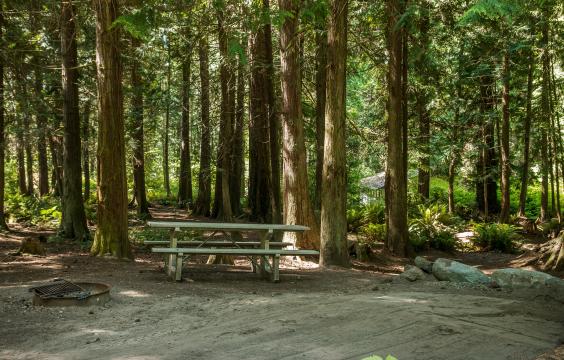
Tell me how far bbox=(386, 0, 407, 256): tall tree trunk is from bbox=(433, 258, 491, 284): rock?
4.82m

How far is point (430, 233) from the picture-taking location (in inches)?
668

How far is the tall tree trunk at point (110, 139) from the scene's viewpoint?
9.76 meters

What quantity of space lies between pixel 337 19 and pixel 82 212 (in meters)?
8.18

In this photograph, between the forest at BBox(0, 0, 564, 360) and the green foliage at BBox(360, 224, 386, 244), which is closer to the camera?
the forest at BBox(0, 0, 564, 360)

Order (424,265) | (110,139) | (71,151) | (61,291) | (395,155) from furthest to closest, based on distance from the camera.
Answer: (395,155)
(71,151)
(110,139)
(424,265)
(61,291)

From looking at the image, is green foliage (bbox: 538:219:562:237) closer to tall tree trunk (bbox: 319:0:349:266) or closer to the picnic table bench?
tall tree trunk (bbox: 319:0:349:266)

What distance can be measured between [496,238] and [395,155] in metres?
5.89

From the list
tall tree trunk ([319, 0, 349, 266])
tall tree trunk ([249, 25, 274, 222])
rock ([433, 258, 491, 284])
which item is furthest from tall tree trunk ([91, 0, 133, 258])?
tall tree trunk ([249, 25, 274, 222])

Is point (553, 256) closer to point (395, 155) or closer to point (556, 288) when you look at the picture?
point (556, 288)

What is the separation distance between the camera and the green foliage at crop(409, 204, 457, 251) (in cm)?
1636

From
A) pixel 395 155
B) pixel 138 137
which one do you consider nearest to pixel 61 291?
pixel 395 155

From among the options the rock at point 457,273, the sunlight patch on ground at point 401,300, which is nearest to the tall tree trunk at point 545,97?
the rock at point 457,273

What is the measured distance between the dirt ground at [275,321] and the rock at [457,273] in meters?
0.50

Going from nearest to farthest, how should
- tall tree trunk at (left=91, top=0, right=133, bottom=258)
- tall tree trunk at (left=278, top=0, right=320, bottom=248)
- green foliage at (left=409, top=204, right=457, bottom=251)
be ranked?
tall tree trunk at (left=91, top=0, right=133, bottom=258)
tall tree trunk at (left=278, top=0, right=320, bottom=248)
green foliage at (left=409, top=204, right=457, bottom=251)
